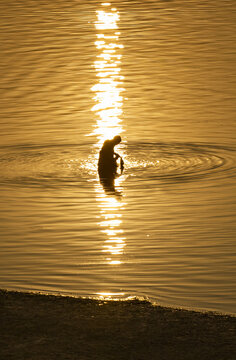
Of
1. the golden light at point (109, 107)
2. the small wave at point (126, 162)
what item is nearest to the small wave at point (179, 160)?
the small wave at point (126, 162)

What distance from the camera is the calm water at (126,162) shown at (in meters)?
12.3

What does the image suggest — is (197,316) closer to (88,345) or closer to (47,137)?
(88,345)

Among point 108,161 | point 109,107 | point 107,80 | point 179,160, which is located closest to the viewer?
point 108,161

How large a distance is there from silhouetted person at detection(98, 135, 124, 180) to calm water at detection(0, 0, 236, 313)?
224mm

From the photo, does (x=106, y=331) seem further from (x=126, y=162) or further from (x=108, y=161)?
(x=126, y=162)

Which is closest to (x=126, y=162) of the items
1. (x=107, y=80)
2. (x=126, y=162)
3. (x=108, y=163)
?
(x=126, y=162)

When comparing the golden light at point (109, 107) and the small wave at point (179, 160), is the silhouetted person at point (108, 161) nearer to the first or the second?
the golden light at point (109, 107)

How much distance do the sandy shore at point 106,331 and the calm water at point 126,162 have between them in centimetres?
90

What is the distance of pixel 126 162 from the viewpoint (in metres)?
17.9

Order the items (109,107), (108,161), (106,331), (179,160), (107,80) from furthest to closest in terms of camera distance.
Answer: (107,80)
(109,107)
(179,160)
(108,161)
(106,331)

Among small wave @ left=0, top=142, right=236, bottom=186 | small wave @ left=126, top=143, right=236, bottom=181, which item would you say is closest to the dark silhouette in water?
small wave @ left=0, top=142, right=236, bottom=186

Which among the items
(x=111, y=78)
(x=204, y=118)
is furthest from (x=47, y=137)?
(x=111, y=78)

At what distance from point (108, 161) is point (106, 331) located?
298 inches

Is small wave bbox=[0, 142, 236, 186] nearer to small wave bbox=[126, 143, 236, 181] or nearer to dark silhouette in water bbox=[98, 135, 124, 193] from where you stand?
small wave bbox=[126, 143, 236, 181]
